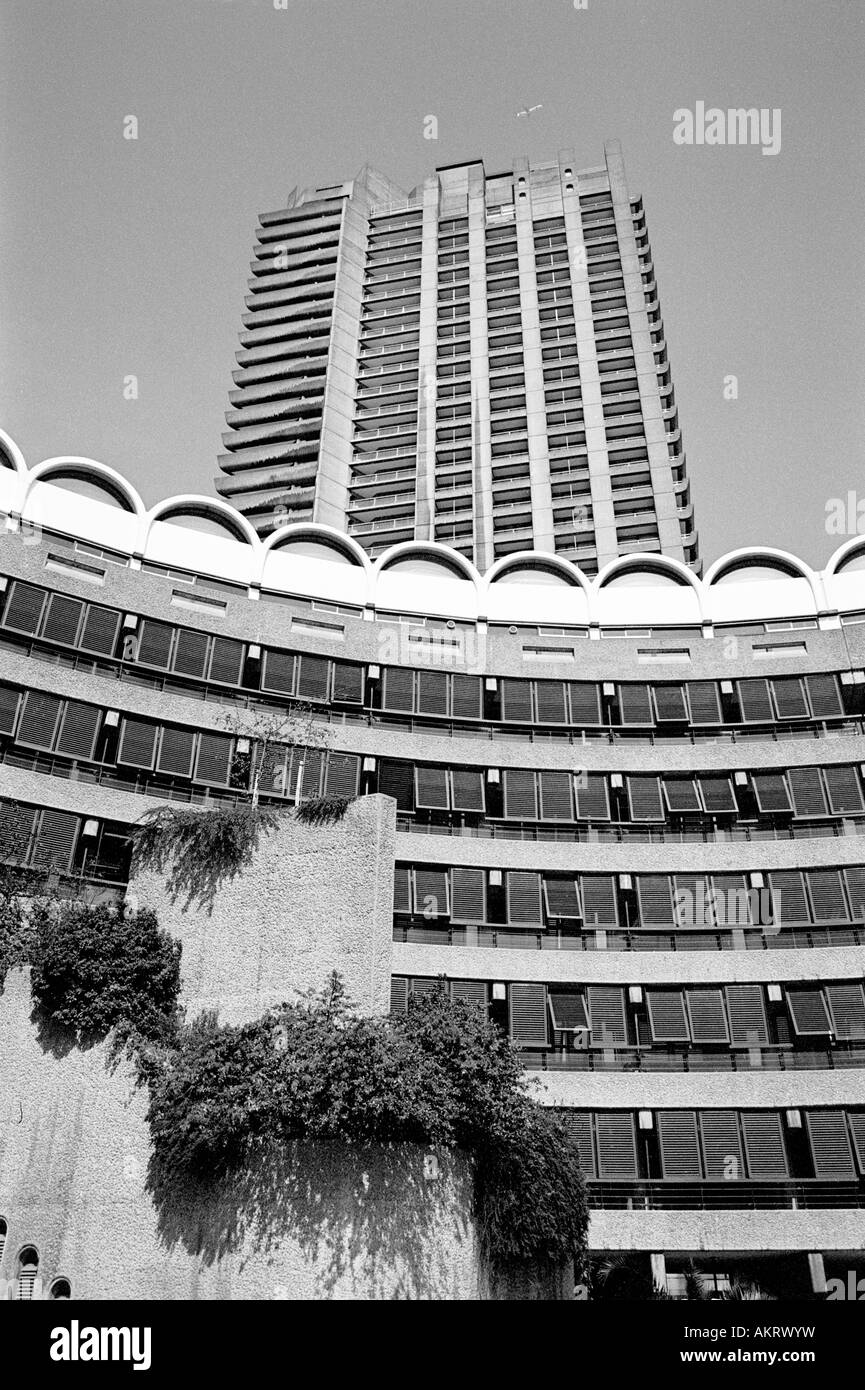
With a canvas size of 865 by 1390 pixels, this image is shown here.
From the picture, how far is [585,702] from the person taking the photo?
1454 inches

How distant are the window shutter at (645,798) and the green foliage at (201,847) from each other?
51.1 feet

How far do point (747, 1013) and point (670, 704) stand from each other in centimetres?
1008

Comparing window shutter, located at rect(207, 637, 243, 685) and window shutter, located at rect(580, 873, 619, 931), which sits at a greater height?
window shutter, located at rect(207, 637, 243, 685)

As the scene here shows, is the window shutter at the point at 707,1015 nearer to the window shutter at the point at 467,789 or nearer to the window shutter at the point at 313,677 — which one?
the window shutter at the point at 467,789

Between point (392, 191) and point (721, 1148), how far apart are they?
87.6m

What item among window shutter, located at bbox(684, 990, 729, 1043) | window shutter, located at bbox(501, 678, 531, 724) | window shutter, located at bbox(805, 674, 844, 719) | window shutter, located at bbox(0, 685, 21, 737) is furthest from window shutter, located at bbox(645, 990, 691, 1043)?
window shutter, located at bbox(0, 685, 21, 737)

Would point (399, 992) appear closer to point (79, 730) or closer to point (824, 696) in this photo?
point (79, 730)

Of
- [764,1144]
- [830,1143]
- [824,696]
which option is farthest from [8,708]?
[824,696]

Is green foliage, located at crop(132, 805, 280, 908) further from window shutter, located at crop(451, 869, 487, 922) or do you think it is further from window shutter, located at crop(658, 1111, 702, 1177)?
window shutter, located at crop(658, 1111, 702, 1177)

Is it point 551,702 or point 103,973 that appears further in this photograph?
point 551,702

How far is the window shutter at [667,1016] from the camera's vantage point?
31.0 meters

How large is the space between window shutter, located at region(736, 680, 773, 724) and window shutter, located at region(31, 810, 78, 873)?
20.5 meters

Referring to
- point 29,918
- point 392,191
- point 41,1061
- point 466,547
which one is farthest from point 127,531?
point 392,191

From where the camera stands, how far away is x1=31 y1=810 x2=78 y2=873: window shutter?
→ 28469mm
